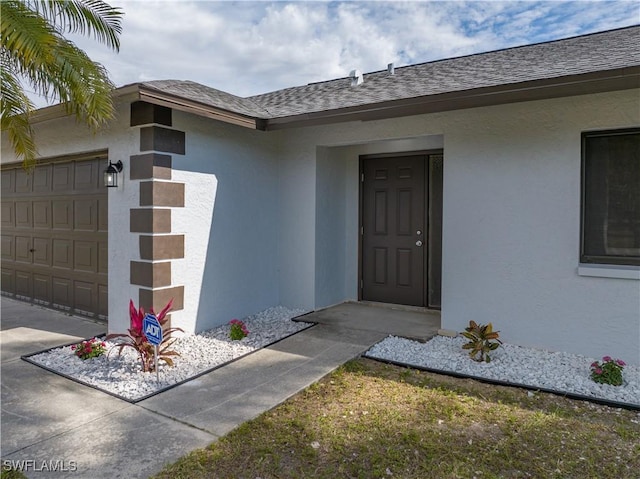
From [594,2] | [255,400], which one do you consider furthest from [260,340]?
[594,2]

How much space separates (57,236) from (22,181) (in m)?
1.62

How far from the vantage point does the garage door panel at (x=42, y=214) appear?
636 cm

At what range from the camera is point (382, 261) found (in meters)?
6.64

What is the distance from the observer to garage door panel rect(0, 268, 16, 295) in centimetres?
725

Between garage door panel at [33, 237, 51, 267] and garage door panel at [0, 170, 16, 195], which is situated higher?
garage door panel at [0, 170, 16, 195]

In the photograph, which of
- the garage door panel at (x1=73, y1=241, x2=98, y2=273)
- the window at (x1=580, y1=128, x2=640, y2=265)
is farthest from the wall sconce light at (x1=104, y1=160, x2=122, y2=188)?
the window at (x1=580, y1=128, x2=640, y2=265)

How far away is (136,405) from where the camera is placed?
3.37 metres

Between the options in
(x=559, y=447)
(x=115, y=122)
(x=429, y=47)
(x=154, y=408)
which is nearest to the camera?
(x=559, y=447)

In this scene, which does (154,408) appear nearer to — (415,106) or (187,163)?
(187,163)

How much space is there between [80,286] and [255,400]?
3.82 metres

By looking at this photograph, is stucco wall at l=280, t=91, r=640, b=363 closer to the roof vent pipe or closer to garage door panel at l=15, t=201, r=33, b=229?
the roof vent pipe

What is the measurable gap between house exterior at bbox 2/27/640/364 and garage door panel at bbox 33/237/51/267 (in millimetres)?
40

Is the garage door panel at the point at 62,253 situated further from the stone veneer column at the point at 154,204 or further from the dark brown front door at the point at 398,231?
the dark brown front door at the point at 398,231

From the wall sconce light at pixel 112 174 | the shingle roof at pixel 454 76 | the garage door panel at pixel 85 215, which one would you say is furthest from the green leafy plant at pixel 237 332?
the shingle roof at pixel 454 76
